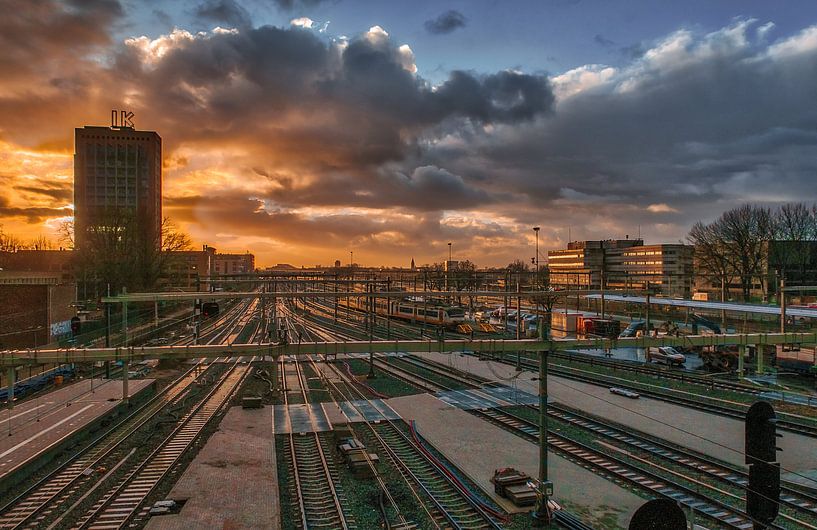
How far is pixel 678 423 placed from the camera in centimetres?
1806

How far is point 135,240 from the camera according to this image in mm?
47219

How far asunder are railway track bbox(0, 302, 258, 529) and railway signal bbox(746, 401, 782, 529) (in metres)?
14.5

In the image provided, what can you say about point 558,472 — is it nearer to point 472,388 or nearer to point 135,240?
point 472,388

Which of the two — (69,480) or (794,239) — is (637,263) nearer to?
(794,239)

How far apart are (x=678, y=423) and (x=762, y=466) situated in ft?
34.6

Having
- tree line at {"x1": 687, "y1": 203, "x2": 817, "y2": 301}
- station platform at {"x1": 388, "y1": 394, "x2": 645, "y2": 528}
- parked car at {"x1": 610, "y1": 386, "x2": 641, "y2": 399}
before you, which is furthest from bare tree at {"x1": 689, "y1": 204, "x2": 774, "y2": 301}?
station platform at {"x1": 388, "y1": 394, "x2": 645, "y2": 528}

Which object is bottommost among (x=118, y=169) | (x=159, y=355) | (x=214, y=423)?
(x=214, y=423)

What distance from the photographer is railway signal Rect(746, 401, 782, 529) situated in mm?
8336

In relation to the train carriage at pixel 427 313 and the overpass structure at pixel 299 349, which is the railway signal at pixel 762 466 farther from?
the train carriage at pixel 427 313

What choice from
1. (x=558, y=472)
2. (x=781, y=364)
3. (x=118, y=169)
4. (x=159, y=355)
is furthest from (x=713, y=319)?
(x=118, y=169)

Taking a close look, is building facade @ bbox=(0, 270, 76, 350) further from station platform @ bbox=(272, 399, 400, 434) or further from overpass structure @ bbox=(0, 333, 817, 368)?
overpass structure @ bbox=(0, 333, 817, 368)

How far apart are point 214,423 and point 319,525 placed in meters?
9.89

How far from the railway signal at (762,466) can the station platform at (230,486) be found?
9115 millimetres

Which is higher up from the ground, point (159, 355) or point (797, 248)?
point (797, 248)
